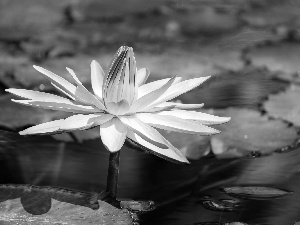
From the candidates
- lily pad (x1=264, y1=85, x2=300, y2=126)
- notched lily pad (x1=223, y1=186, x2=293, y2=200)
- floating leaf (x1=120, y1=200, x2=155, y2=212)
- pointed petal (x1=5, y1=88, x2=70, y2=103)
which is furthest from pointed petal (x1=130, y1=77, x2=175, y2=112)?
lily pad (x1=264, y1=85, x2=300, y2=126)

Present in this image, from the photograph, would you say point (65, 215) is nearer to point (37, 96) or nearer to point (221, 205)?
point (37, 96)

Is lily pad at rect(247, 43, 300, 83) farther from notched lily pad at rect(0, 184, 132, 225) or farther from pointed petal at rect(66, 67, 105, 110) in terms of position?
notched lily pad at rect(0, 184, 132, 225)

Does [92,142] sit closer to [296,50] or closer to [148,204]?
[148,204]

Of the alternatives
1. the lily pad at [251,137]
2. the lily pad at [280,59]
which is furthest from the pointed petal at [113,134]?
the lily pad at [280,59]

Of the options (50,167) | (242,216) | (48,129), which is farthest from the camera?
(50,167)

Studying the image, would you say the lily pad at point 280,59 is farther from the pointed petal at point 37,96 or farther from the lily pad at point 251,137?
the pointed petal at point 37,96

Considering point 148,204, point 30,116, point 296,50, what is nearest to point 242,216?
point 148,204

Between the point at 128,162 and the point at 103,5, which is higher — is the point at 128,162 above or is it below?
below
